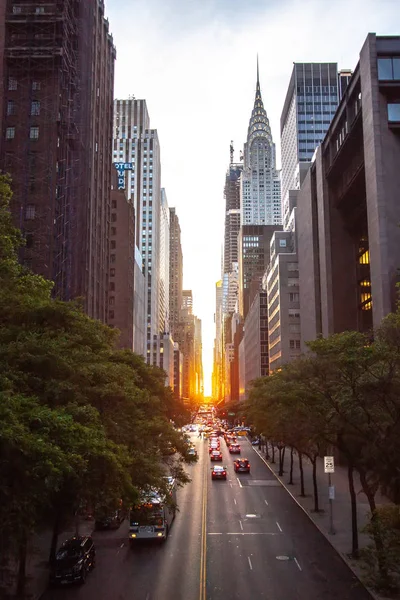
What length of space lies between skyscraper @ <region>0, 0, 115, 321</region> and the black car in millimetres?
38617

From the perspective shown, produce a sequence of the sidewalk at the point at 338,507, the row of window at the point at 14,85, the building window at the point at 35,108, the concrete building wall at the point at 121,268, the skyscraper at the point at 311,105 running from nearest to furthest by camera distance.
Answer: the sidewalk at the point at 338,507
the building window at the point at 35,108
the row of window at the point at 14,85
the concrete building wall at the point at 121,268
the skyscraper at the point at 311,105

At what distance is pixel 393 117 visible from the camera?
173 ft

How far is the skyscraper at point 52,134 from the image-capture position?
65.2m

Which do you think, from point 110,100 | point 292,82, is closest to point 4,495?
point 110,100

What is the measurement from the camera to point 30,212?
65.6m

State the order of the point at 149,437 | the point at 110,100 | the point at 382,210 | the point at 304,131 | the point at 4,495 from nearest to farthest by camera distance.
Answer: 1. the point at 4,495
2. the point at 149,437
3. the point at 382,210
4. the point at 110,100
5. the point at 304,131

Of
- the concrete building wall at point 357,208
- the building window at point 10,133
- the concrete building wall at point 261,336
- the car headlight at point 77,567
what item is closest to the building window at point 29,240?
the building window at point 10,133

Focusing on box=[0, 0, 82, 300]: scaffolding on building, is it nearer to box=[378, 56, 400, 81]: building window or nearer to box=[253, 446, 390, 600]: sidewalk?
box=[253, 446, 390, 600]: sidewalk

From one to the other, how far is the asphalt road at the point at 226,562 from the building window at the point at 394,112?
35140mm

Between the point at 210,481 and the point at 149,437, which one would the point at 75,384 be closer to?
the point at 149,437

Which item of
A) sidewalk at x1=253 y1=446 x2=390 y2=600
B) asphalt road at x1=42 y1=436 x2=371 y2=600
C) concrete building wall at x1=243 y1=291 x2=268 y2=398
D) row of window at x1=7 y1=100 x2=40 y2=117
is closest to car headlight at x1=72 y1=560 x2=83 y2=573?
asphalt road at x1=42 y1=436 x2=371 y2=600

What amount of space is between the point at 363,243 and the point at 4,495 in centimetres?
6281

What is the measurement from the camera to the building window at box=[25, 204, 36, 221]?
6519 centimetres

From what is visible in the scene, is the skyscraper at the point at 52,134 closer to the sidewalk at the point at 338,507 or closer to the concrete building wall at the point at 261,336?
the sidewalk at the point at 338,507
